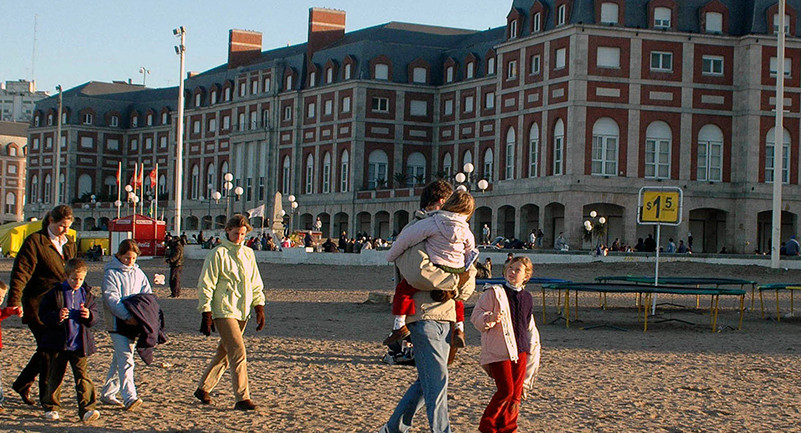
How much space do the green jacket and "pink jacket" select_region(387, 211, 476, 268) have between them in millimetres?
2122

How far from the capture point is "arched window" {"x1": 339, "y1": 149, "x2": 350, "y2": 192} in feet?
257

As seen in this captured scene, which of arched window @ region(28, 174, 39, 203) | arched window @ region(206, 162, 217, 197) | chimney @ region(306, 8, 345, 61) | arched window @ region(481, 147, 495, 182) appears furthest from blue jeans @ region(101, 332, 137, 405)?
arched window @ region(28, 174, 39, 203)

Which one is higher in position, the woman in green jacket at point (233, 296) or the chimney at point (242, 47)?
the chimney at point (242, 47)

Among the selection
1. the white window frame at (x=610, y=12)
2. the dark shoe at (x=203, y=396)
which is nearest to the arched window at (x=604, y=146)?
the white window frame at (x=610, y=12)

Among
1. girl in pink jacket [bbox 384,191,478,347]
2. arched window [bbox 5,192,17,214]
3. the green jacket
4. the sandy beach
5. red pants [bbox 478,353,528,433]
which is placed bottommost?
the sandy beach

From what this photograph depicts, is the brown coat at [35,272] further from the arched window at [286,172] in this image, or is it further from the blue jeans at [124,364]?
the arched window at [286,172]

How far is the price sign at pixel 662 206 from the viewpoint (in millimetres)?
24594

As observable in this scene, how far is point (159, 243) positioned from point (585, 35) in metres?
22.2

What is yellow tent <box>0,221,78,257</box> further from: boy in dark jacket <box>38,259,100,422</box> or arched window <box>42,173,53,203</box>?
arched window <box>42,173,53,203</box>

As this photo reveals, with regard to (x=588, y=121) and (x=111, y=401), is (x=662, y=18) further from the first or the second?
(x=111, y=401)

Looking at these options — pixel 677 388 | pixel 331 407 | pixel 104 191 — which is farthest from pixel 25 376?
pixel 104 191

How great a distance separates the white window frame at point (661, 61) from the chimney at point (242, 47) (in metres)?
47.1

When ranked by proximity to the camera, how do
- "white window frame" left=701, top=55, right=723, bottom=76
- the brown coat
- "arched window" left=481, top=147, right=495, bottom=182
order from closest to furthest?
the brown coat
"white window frame" left=701, top=55, right=723, bottom=76
"arched window" left=481, top=147, right=495, bottom=182

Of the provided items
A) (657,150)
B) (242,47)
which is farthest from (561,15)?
(242,47)
